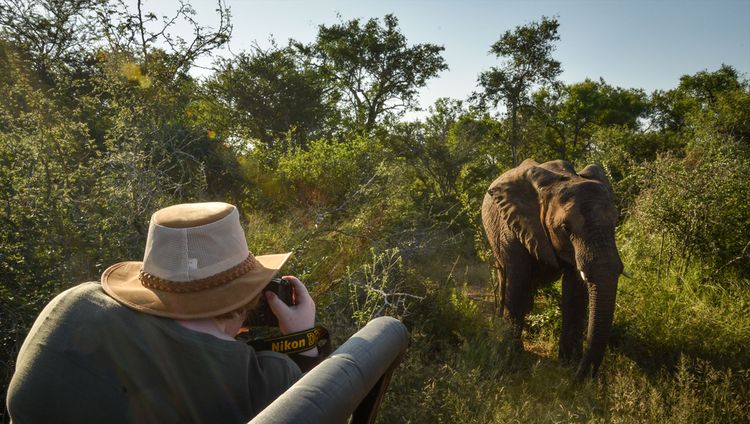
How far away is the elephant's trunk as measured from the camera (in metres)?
4.68

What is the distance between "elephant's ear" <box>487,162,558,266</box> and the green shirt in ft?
15.1

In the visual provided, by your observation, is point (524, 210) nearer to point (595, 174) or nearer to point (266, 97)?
point (595, 174)

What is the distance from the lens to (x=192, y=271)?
1419 millimetres

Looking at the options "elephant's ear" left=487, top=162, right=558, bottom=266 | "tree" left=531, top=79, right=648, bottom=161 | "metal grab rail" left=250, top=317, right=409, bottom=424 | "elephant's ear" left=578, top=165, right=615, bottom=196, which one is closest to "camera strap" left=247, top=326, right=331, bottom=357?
"metal grab rail" left=250, top=317, right=409, bottom=424

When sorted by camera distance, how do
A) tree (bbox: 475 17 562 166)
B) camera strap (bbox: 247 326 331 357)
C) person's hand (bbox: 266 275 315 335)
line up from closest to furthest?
camera strap (bbox: 247 326 331 357) < person's hand (bbox: 266 275 315 335) < tree (bbox: 475 17 562 166)

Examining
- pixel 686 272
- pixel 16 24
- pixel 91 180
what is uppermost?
pixel 16 24

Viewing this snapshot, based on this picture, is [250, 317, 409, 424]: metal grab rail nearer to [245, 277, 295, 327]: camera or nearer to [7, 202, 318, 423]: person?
[7, 202, 318, 423]: person

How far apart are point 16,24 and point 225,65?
289 inches

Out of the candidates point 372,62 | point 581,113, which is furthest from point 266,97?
point 581,113

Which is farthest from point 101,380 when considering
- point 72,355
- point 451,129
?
point 451,129

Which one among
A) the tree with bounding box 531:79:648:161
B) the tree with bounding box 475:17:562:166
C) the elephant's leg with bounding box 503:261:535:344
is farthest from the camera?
the tree with bounding box 531:79:648:161

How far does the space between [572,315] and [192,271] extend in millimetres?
5147

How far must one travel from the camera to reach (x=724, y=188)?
6.68 meters

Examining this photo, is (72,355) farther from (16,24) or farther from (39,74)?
(16,24)
